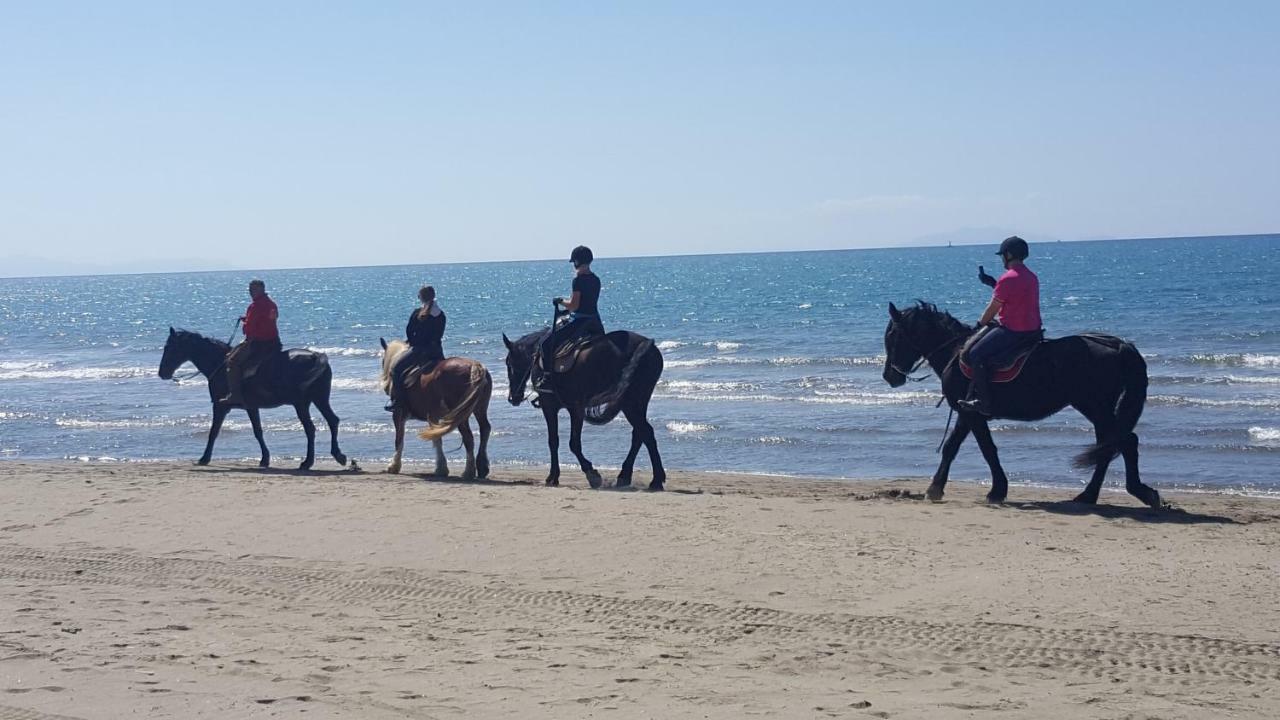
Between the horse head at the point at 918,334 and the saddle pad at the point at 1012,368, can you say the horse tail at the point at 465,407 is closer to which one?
the horse head at the point at 918,334

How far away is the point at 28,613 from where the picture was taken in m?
8.42

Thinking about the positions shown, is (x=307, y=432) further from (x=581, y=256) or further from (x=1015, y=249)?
(x=1015, y=249)

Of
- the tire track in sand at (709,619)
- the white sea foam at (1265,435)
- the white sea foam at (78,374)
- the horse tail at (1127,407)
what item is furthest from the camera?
the white sea foam at (78,374)

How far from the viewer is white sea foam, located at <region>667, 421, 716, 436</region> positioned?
825 inches

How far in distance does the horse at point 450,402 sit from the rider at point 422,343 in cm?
10

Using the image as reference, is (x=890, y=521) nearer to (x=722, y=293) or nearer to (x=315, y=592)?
(x=315, y=592)

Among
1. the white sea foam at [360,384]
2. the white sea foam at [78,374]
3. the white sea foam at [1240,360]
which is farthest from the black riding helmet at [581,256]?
the white sea foam at [78,374]

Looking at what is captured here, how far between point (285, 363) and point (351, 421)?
724 centimetres

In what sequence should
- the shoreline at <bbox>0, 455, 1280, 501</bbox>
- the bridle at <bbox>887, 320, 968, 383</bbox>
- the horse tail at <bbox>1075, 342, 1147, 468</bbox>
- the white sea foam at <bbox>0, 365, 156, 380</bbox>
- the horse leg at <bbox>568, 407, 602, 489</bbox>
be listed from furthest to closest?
the white sea foam at <bbox>0, 365, 156, 380</bbox> < the shoreline at <bbox>0, 455, 1280, 501</bbox> < the horse leg at <bbox>568, 407, 602, 489</bbox> < the bridle at <bbox>887, 320, 968, 383</bbox> < the horse tail at <bbox>1075, 342, 1147, 468</bbox>

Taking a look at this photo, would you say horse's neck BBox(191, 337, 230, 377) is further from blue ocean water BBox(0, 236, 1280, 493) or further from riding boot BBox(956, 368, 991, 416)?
riding boot BBox(956, 368, 991, 416)

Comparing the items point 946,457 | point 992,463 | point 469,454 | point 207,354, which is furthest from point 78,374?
point 992,463

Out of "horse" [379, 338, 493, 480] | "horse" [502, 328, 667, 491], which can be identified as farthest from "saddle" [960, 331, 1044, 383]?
"horse" [379, 338, 493, 480]

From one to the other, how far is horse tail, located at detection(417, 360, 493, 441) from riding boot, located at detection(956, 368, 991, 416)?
16.7ft

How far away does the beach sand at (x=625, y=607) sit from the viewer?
21.8 feet
